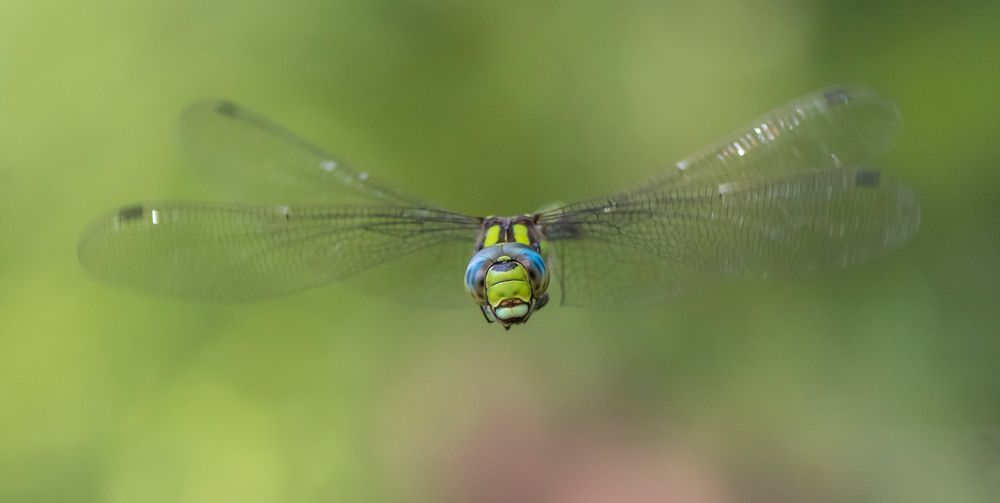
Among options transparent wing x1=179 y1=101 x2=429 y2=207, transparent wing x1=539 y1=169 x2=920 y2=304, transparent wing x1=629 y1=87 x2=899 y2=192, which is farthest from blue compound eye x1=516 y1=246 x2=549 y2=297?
transparent wing x1=179 y1=101 x2=429 y2=207

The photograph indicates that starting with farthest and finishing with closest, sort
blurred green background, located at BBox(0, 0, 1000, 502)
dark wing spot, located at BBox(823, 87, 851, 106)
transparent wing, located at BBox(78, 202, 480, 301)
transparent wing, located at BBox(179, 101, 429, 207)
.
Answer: blurred green background, located at BBox(0, 0, 1000, 502) < transparent wing, located at BBox(179, 101, 429, 207) < transparent wing, located at BBox(78, 202, 480, 301) < dark wing spot, located at BBox(823, 87, 851, 106)

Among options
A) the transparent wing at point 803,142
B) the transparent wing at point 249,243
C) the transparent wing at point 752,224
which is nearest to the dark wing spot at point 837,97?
the transparent wing at point 803,142

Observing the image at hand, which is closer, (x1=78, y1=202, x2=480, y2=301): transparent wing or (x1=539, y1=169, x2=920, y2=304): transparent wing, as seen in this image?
(x1=539, y1=169, x2=920, y2=304): transparent wing

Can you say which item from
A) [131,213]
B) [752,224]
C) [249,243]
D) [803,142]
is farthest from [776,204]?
[131,213]

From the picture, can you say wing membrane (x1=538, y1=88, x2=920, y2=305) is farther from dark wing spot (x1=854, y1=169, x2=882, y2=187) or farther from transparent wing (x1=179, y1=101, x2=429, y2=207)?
transparent wing (x1=179, y1=101, x2=429, y2=207)

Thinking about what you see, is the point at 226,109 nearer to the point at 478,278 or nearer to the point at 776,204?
the point at 478,278

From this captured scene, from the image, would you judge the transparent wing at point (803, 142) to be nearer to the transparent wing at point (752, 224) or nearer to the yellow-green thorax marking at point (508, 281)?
the transparent wing at point (752, 224)
